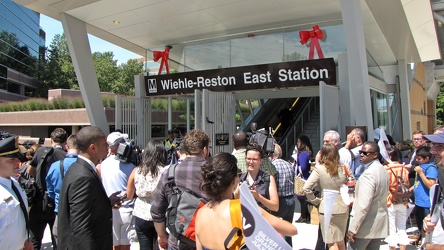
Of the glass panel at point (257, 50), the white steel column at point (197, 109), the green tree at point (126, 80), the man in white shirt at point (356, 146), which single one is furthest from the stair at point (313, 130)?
the green tree at point (126, 80)

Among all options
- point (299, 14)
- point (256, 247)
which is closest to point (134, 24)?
point (299, 14)

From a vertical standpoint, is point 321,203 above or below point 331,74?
below

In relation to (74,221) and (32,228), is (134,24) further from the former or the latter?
(74,221)

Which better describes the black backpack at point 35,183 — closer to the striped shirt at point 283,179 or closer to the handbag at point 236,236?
the striped shirt at point 283,179

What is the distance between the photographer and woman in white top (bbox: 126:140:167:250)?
3692 mm

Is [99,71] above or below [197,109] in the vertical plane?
above

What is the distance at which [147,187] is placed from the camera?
370cm

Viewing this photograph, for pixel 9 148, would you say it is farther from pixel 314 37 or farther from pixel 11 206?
pixel 314 37

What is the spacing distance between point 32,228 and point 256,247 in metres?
3.92

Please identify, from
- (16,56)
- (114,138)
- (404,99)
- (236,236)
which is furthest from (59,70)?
(236,236)

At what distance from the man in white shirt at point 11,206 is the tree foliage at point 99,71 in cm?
3398

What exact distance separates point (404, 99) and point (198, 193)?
14171mm

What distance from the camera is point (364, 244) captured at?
362 cm

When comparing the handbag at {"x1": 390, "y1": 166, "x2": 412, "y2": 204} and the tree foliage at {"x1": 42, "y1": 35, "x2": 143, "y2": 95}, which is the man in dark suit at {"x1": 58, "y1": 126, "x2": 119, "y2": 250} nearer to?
the handbag at {"x1": 390, "y1": 166, "x2": 412, "y2": 204}
